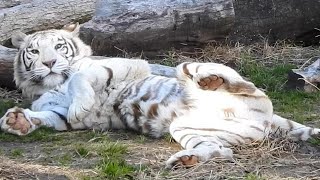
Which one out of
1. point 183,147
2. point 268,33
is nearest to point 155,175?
point 183,147

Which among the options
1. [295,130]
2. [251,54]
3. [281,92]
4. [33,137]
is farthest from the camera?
[251,54]

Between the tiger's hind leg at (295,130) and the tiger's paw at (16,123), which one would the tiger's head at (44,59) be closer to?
the tiger's paw at (16,123)

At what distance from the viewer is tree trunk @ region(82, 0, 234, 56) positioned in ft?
23.2

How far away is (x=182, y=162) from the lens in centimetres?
386

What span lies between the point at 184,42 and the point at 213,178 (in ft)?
12.7

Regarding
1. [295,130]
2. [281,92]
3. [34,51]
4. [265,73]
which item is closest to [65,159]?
[295,130]

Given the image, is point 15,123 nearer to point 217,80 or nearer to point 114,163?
point 114,163

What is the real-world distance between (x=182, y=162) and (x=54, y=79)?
2.06m

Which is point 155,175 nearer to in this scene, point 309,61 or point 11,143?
point 11,143

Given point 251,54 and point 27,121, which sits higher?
point 27,121

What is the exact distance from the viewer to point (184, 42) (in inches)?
296

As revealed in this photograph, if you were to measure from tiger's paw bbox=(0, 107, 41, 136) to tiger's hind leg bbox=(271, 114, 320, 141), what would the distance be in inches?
64.6

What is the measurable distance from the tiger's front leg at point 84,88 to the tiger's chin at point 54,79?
18.0 inches

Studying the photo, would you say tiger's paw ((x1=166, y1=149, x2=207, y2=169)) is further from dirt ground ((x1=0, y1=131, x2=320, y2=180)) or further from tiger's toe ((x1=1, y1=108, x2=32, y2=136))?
tiger's toe ((x1=1, y1=108, x2=32, y2=136))
